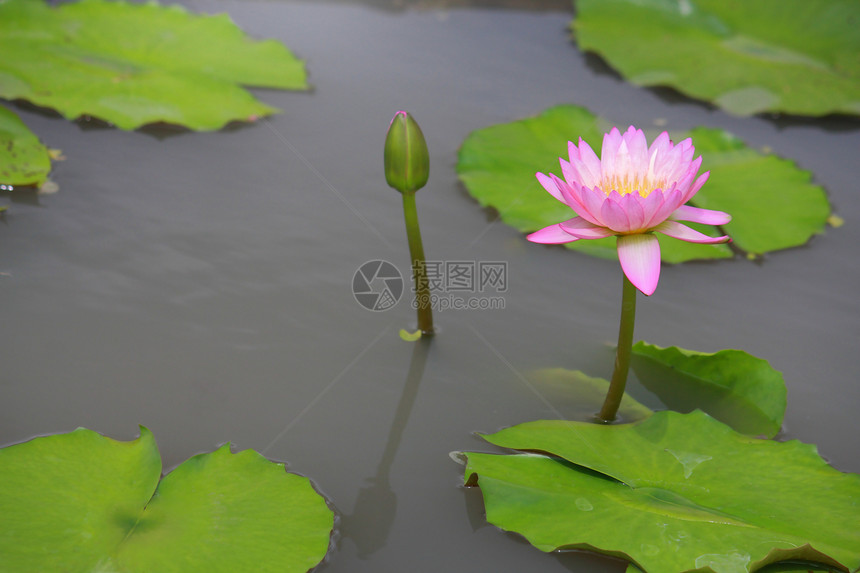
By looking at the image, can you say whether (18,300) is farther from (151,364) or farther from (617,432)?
(617,432)

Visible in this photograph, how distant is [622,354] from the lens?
62.2 inches

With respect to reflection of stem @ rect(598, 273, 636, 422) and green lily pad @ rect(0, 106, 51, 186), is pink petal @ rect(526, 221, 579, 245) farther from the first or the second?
green lily pad @ rect(0, 106, 51, 186)

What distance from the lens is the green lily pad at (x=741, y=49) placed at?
3.24 meters

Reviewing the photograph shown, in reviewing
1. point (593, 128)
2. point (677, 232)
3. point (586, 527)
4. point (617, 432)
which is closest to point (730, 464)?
point (617, 432)

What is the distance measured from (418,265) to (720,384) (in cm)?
89

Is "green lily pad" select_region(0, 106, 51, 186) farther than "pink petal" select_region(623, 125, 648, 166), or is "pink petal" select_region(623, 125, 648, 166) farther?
"green lily pad" select_region(0, 106, 51, 186)

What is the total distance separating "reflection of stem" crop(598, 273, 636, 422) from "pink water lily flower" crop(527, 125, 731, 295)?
0.27 ft

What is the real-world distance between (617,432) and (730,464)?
0.26m

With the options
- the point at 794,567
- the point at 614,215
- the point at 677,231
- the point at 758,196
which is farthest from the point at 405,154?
the point at 758,196

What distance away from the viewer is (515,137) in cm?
273

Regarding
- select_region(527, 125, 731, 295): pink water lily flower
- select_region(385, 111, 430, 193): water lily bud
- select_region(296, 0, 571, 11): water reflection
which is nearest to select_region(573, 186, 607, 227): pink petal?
select_region(527, 125, 731, 295): pink water lily flower

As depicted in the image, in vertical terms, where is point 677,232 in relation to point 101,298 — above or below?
above

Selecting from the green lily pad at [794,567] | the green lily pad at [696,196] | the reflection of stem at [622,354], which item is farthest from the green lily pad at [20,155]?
the green lily pad at [794,567]

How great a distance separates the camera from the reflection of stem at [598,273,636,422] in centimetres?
149
